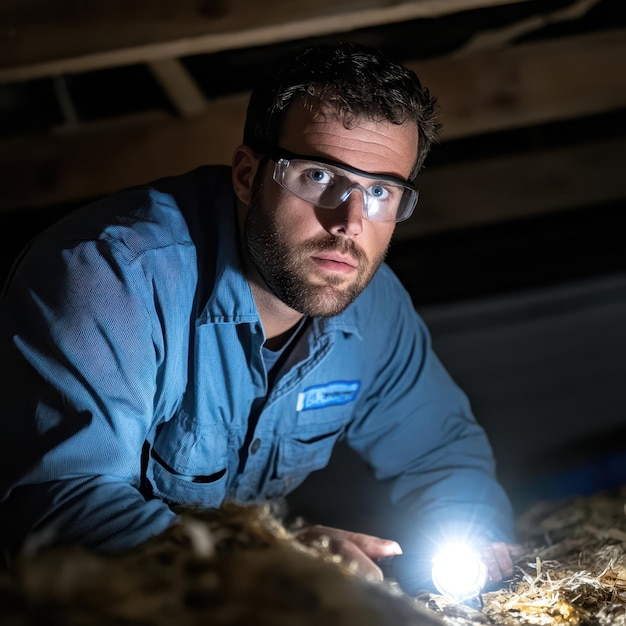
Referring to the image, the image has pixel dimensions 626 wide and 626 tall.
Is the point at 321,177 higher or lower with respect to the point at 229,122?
lower

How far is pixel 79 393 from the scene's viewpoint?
4.85 ft

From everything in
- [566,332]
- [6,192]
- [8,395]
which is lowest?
[8,395]

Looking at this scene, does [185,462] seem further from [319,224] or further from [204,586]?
[204,586]

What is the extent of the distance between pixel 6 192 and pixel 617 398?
2.68 meters

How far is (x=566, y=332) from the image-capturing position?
333 centimetres

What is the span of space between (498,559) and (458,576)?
1.06 feet

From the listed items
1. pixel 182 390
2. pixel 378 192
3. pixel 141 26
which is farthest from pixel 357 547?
pixel 141 26

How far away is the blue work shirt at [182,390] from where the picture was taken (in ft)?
4.76

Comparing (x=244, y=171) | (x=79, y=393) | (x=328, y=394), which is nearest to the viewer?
(x=79, y=393)

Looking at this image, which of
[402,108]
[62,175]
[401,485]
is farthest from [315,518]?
[402,108]

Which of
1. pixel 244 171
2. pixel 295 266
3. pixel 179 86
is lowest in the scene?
pixel 295 266

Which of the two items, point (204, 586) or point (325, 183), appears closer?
point (204, 586)

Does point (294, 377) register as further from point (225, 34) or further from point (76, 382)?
point (225, 34)

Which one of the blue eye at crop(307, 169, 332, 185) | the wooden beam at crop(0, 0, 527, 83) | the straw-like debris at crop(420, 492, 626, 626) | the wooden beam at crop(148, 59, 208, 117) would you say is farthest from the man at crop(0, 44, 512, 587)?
the wooden beam at crop(148, 59, 208, 117)
